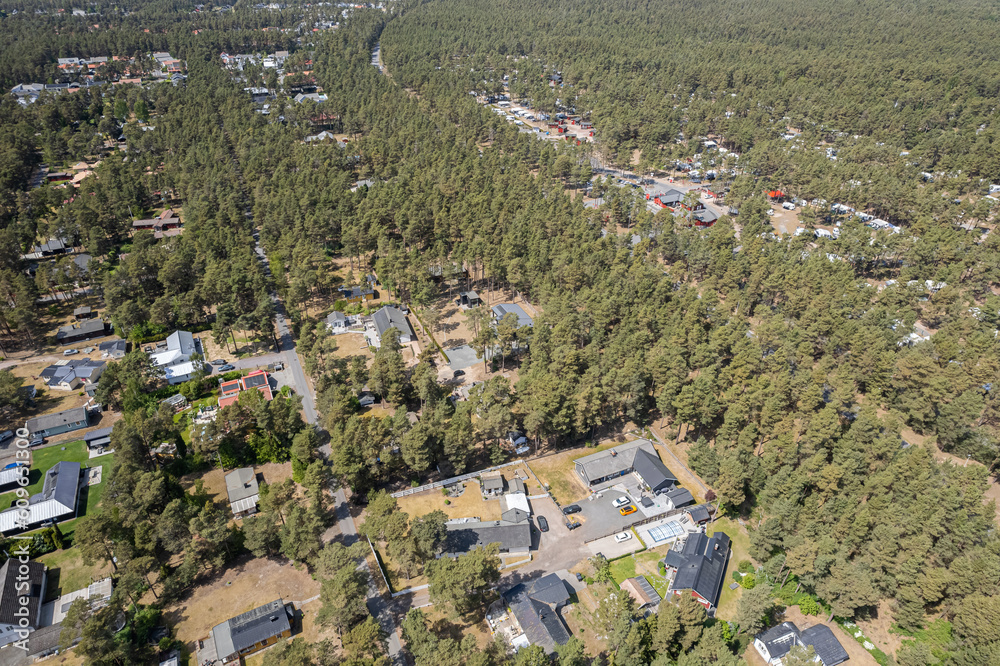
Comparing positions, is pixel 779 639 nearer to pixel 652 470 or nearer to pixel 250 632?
pixel 652 470

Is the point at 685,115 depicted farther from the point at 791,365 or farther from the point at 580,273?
the point at 791,365

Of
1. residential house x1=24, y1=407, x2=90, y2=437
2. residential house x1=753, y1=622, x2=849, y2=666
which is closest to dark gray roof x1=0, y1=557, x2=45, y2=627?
residential house x1=24, y1=407, x2=90, y2=437

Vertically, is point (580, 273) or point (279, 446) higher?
point (580, 273)

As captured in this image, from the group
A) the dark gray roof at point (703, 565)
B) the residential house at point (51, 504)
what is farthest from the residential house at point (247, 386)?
the dark gray roof at point (703, 565)

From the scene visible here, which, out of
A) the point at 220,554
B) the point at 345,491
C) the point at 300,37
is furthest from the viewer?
the point at 300,37

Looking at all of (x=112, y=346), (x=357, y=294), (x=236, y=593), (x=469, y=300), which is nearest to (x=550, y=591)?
(x=236, y=593)

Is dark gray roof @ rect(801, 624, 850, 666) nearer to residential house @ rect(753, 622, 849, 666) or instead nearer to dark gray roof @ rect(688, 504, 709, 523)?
residential house @ rect(753, 622, 849, 666)

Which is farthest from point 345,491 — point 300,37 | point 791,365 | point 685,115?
point 300,37
